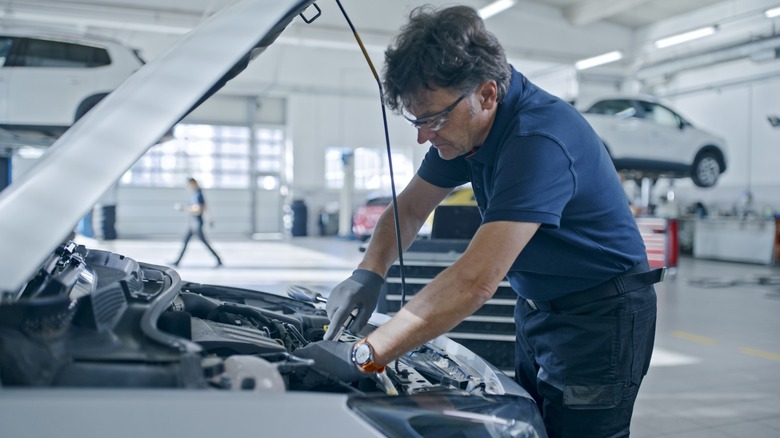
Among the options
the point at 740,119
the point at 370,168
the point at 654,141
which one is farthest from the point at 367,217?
the point at 740,119

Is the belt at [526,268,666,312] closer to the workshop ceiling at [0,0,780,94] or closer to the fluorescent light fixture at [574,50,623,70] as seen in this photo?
the workshop ceiling at [0,0,780,94]

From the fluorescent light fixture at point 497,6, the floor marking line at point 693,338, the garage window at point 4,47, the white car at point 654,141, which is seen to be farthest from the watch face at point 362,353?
the fluorescent light fixture at point 497,6

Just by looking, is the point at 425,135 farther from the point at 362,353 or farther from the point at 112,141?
the point at 112,141

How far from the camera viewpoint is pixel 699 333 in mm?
5492

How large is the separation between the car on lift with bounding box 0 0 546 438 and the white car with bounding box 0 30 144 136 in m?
6.64

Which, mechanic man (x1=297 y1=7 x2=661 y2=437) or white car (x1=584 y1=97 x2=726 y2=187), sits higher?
white car (x1=584 y1=97 x2=726 y2=187)

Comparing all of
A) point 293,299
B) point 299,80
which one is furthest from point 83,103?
point 299,80

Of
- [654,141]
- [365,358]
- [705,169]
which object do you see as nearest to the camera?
[365,358]

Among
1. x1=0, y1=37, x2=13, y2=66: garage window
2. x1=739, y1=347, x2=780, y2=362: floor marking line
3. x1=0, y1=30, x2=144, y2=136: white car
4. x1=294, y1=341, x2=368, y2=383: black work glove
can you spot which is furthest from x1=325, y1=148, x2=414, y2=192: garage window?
x1=294, y1=341, x2=368, y2=383: black work glove

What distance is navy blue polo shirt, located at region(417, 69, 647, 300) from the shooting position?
1325 millimetres

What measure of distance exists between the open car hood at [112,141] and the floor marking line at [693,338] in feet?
16.5

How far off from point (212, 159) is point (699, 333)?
45.8 ft

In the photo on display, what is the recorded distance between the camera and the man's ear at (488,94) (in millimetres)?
1459

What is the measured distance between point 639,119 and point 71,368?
32.8ft
